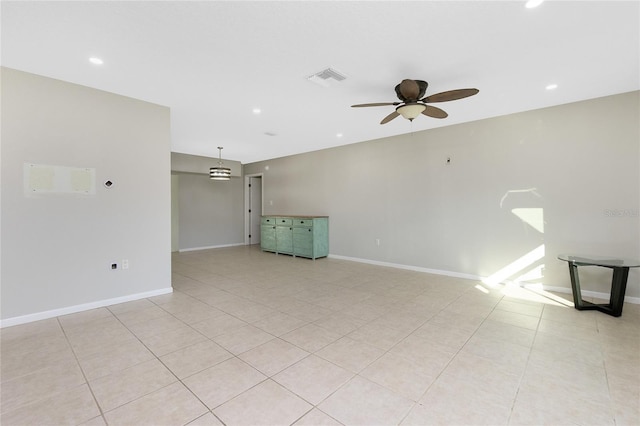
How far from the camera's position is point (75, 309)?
3195 millimetres

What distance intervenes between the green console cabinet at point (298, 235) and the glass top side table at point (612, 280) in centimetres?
433

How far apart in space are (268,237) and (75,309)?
14.6ft

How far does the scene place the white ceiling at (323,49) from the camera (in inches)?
79.4

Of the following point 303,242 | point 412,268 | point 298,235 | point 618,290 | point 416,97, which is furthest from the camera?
point 298,235

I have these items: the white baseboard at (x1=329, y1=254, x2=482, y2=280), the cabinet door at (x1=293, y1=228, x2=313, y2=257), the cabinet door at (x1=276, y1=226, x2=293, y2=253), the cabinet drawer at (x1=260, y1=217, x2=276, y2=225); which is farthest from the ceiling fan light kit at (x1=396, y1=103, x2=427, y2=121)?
the cabinet drawer at (x1=260, y1=217, x2=276, y2=225)

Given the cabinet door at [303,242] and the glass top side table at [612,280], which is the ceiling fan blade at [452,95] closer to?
the glass top side table at [612,280]

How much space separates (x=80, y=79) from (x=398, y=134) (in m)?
4.83

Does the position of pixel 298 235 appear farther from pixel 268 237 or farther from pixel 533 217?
pixel 533 217

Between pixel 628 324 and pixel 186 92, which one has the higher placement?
pixel 186 92

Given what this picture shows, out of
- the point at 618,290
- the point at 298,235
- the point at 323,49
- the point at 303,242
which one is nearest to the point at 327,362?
the point at 323,49

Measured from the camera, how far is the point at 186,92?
11.2ft

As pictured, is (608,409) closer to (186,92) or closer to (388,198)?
(388,198)

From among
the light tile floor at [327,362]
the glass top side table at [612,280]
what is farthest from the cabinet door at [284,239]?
the glass top side table at [612,280]

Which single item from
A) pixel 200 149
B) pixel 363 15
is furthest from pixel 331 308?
pixel 200 149
